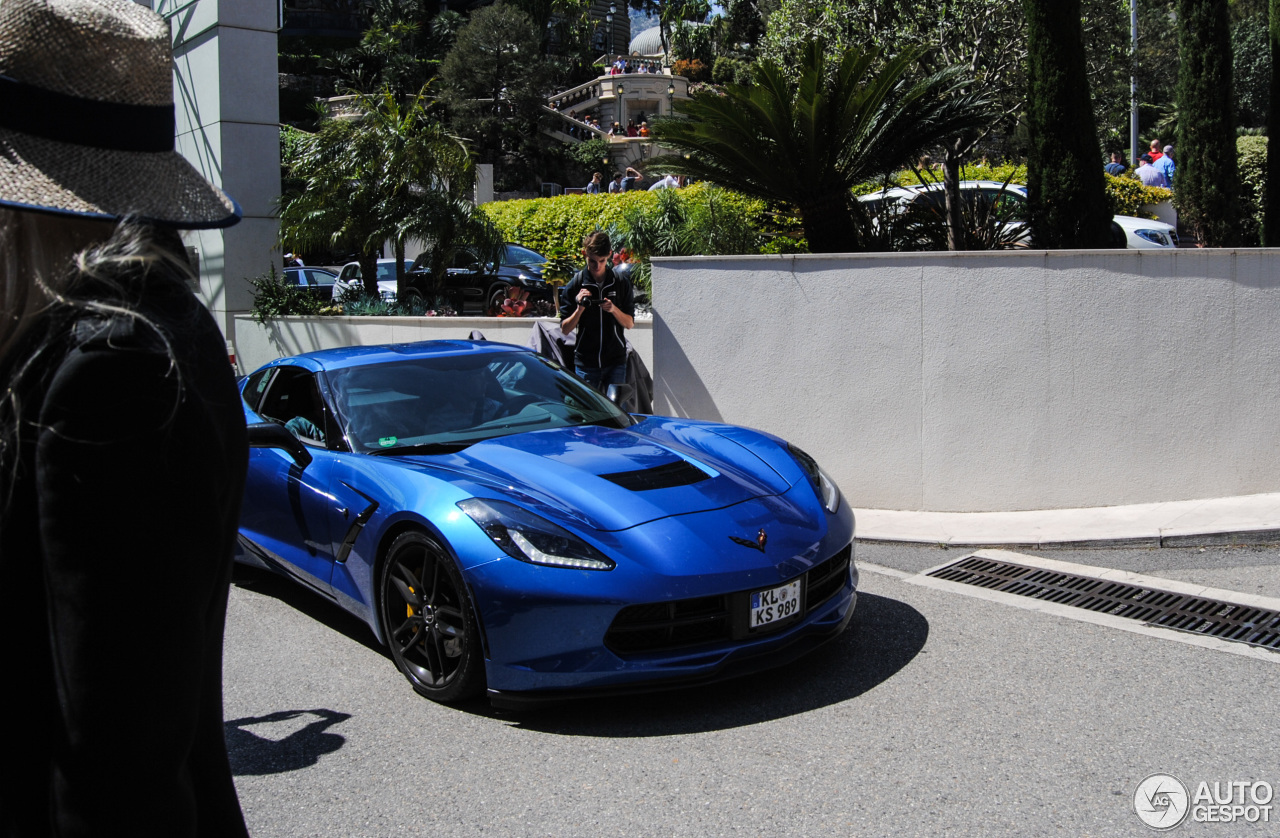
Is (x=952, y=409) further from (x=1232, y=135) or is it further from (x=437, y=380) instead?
(x=1232, y=135)

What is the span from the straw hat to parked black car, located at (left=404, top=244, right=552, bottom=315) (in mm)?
13650

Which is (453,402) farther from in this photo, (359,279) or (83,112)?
(359,279)

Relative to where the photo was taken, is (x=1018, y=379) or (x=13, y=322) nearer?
(x=13, y=322)

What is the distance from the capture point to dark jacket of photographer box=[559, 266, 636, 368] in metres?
8.16

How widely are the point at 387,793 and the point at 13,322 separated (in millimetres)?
2683

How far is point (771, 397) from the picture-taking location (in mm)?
7996

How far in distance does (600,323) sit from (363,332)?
4.51 m

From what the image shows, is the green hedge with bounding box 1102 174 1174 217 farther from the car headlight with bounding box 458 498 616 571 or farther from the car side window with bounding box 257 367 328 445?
the car headlight with bounding box 458 498 616 571

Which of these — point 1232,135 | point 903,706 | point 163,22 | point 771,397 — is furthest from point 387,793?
point 1232,135

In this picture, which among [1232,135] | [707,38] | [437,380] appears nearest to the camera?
[437,380]

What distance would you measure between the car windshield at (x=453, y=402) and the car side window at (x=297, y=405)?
0.43 ft

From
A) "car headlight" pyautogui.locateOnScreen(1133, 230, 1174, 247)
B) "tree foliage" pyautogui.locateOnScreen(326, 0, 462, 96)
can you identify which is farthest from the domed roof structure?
"car headlight" pyautogui.locateOnScreen(1133, 230, 1174, 247)

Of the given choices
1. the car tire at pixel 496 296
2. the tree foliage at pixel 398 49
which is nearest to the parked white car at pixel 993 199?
the car tire at pixel 496 296

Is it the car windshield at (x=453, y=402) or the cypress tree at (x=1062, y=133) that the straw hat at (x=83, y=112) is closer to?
the car windshield at (x=453, y=402)
